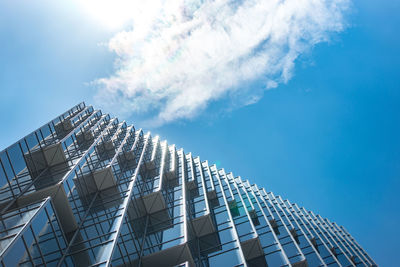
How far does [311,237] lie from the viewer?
34.8 m

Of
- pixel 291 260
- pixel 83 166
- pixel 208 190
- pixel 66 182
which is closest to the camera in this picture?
pixel 66 182

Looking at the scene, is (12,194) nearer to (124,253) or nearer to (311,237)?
(124,253)

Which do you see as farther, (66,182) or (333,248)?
(333,248)

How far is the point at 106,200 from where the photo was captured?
953 inches

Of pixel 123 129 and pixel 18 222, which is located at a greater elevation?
pixel 123 129

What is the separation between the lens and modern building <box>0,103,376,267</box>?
1683 centimetres

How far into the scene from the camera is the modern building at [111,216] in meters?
16.8

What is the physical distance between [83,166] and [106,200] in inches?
150

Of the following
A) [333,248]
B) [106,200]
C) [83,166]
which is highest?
[83,166]

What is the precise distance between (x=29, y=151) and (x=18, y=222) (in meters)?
10.7

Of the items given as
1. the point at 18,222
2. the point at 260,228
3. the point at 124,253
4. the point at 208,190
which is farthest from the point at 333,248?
the point at 18,222

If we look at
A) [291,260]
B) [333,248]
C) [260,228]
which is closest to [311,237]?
[333,248]

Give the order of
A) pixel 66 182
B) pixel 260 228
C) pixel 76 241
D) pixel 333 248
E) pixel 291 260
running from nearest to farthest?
pixel 76 241, pixel 66 182, pixel 291 260, pixel 260 228, pixel 333 248

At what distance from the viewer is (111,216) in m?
21.9
